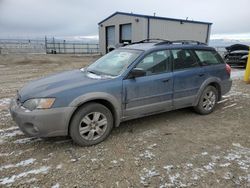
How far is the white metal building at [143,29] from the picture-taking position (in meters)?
18.7

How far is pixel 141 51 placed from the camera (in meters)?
4.10

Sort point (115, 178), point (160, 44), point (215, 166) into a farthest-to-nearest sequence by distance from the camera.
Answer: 1. point (160, 44)
2. point (215, 166)
3. point (115, 178)

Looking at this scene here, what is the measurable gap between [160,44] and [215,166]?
2453 millimetres

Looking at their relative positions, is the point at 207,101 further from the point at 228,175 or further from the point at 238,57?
the point at 238,57

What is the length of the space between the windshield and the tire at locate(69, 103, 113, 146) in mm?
721

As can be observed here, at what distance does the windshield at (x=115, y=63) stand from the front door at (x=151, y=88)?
212 mm

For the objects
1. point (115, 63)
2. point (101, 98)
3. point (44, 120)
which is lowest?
point (44, 120)

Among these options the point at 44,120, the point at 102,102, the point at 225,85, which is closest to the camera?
the point at 44,120

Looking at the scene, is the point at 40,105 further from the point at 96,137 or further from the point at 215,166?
the point at 215,166

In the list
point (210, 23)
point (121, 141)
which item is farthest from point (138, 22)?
point (121, 141)

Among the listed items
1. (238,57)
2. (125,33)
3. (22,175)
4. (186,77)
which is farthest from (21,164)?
(125,33)

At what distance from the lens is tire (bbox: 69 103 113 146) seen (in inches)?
134

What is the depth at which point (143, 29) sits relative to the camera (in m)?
18.4

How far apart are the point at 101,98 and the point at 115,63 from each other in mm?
968
